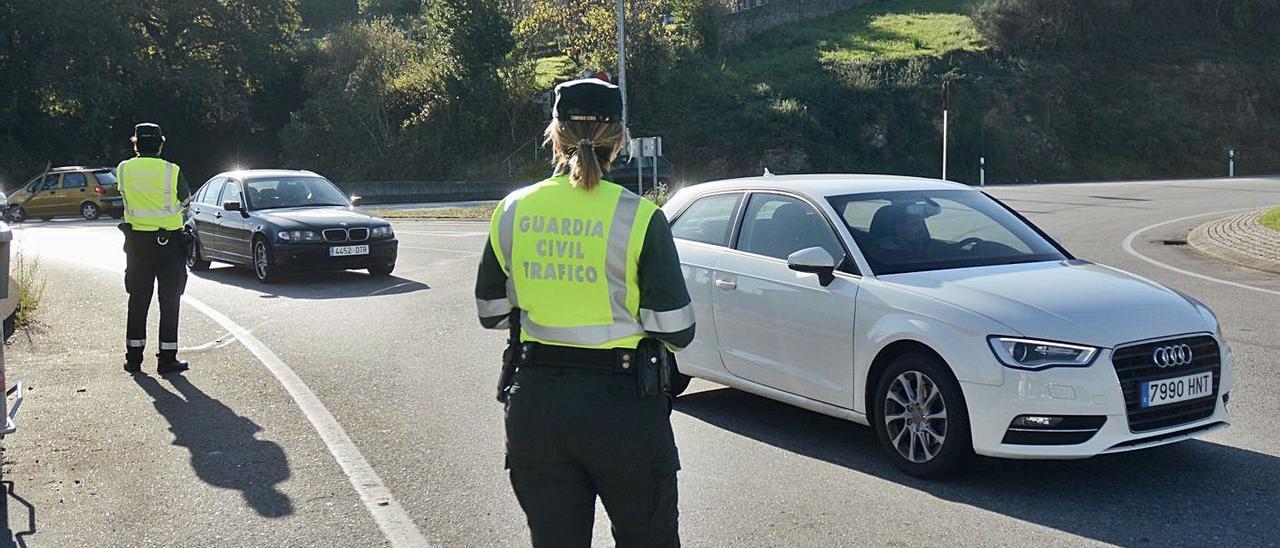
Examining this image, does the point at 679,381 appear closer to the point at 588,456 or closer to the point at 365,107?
the point at 588,456

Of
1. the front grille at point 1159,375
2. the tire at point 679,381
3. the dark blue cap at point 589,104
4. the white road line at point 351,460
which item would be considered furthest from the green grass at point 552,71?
the dark blue cap at point 589,104

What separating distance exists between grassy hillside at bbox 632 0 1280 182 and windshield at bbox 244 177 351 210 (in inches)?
1087

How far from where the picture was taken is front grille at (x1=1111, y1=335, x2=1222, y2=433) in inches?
224

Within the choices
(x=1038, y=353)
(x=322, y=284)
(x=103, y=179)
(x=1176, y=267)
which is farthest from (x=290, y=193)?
(x=103, y=179)

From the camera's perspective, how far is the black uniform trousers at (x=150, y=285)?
9.53 metres

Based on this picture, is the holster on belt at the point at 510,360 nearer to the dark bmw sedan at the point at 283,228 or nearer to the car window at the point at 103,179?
the dark bmw sedan at the point at 283,228

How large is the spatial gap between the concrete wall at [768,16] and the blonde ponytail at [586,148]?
51.7 m

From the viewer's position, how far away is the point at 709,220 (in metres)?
7.84

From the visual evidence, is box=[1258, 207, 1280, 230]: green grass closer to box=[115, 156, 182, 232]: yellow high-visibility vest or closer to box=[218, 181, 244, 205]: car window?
box=[218, 181, 244, 205]: car window

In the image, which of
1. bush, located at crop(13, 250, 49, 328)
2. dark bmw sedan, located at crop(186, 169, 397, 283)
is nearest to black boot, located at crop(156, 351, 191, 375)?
bush, located at crop(13, 250, 49, 328)

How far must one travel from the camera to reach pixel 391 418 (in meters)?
7.77

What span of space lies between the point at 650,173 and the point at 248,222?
23.0m

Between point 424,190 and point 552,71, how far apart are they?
938 centimetres

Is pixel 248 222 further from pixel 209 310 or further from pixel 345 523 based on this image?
pixel 345 523
